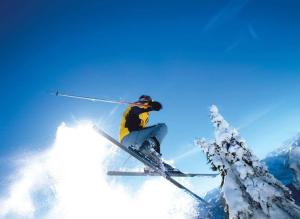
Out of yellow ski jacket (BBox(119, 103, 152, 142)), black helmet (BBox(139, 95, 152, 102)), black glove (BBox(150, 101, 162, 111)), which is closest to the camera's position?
black glove (BBox(150, 101, 162, 111))

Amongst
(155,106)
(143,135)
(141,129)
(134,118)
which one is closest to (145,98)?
(155,106)

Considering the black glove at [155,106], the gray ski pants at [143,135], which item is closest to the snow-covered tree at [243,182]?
the gray ski pants at [143,135]

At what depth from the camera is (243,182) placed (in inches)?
354

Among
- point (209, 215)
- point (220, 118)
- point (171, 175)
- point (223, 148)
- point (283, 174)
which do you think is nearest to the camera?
point (223, 148)

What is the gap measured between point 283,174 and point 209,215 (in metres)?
47.5

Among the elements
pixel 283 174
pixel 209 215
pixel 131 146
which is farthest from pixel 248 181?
pixel 283 174

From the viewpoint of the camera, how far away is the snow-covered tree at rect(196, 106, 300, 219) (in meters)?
8.52

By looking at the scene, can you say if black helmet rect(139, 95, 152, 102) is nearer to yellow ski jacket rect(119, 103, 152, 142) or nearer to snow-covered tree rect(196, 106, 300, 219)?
yellow ski jacket rect(119, 103, 152, 142)

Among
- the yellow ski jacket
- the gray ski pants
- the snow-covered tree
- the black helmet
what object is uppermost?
the black helmet

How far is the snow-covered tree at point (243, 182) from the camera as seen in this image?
8516mm

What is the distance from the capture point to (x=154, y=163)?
38.2 feet

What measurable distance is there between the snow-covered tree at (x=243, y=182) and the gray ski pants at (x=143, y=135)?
2.34m

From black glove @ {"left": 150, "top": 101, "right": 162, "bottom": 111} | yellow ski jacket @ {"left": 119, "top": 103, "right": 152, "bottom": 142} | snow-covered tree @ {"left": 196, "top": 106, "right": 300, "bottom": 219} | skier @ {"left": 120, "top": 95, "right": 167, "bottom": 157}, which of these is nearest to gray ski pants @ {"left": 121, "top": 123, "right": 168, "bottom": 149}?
skier @ {"left": 120, "top": 95, "right": 167, "bottom": 157}

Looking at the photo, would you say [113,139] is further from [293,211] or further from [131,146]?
[293,211]
